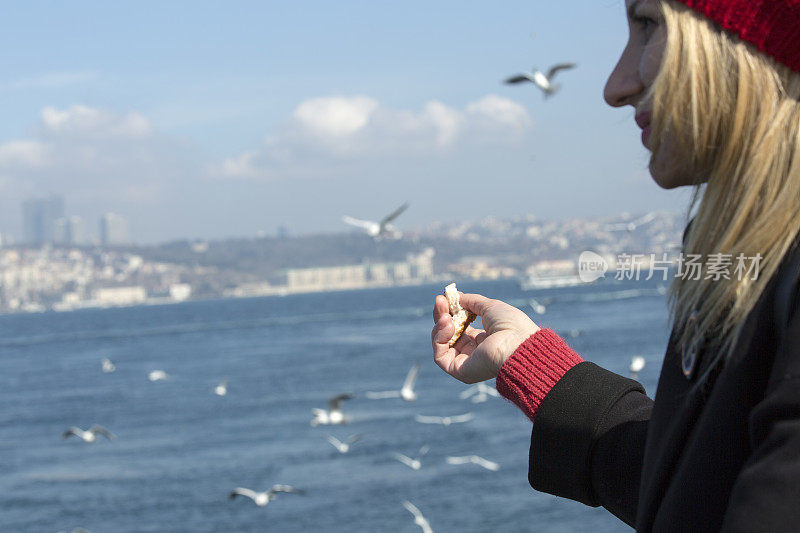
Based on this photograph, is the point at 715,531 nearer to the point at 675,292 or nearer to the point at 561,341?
the point at 675,292

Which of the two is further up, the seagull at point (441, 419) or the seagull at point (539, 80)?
the seagull at point (539, 80)

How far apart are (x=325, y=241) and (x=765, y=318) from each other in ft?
473

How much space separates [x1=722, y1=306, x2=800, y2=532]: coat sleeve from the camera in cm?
75

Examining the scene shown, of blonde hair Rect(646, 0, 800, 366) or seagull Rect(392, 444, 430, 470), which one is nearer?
blonde hair Rect(646, 0, 800, 366)

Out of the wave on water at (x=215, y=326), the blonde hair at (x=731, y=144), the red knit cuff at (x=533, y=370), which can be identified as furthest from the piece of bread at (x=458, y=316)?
the wave on water at (x=215, y=326)

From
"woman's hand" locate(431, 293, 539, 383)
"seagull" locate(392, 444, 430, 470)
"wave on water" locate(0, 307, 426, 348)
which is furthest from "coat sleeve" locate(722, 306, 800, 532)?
"wave on water" locate(0, 307, 426, 348)

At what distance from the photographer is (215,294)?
178 meters

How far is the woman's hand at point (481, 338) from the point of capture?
153cm

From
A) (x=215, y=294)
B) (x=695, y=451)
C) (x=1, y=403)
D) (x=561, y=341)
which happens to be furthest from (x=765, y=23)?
(x=215, y=294)

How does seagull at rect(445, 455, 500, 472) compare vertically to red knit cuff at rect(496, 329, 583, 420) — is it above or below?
below

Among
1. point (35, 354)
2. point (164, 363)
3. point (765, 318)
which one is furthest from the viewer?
point (35, 354)

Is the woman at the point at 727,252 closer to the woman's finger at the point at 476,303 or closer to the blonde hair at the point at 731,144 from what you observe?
the blonde hair at the point at 731,144

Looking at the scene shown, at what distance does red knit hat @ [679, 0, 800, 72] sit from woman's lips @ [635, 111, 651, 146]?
147 millimetres

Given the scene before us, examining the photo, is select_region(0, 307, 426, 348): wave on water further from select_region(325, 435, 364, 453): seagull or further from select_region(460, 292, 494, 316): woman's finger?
select_region(460, 292, 494, 316): woman's finger
